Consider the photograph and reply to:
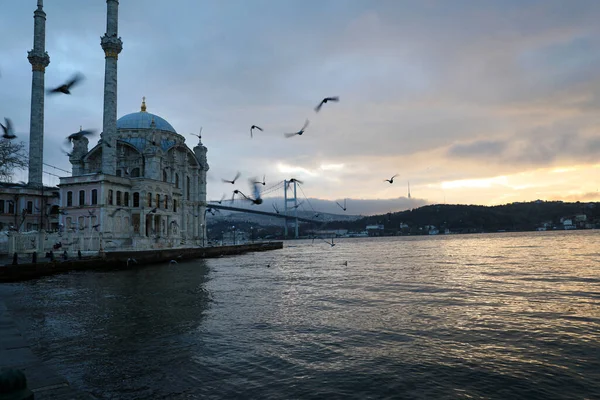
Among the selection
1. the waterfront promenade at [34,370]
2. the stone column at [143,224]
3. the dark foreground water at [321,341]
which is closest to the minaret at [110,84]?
the stone column at [143,224]

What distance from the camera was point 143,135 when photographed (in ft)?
185

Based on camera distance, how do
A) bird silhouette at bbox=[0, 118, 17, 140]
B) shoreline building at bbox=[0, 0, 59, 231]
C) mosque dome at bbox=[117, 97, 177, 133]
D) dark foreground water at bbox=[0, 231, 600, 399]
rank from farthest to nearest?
1. mosque dome at bbox=[117, 97, 177, 133]
2. shoreline building at bbox=[0, 0, 59, 231]
3. bird silhouette at bbox=[0, 118, 17, 140]
4. dark foreground water at bbox=[0, 231, 600, 399]

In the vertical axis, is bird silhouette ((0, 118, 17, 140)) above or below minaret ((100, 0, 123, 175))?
below

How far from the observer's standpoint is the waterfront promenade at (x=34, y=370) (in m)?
4.98

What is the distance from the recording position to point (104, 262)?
31328 millimetres

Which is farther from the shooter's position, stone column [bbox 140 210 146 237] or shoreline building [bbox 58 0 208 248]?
stone column [bbox 140 210 146 237]

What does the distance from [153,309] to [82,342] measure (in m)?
4.41

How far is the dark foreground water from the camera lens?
7.14 m

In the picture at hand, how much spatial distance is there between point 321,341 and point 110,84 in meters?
43.5

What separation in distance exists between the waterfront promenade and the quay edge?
1833 centimetres

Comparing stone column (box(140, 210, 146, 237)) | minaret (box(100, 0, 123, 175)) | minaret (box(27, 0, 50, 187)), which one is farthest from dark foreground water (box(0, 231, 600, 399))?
minaret (box(27, 0, 50, 187))

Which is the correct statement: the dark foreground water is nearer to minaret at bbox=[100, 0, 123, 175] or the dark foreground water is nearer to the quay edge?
the quay edge

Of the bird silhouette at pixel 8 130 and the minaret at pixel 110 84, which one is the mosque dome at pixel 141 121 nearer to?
the minaret at pixel 110 84

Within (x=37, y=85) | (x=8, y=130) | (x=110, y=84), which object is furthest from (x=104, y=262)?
(x=37, y=85)
